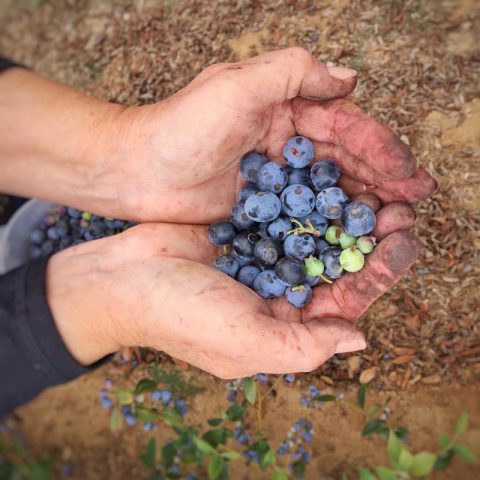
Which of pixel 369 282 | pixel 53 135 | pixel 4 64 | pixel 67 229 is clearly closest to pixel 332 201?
pixel 369 282

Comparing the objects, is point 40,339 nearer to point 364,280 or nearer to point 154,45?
point 364,280

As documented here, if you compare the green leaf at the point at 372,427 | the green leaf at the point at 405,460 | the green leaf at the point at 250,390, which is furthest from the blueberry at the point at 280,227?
the green leaf at the point at 372,427

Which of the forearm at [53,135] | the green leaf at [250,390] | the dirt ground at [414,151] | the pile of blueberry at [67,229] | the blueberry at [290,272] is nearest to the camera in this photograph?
the blueberry at [290,272]

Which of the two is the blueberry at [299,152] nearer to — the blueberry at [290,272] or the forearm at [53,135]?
the blueberry at [290,272]

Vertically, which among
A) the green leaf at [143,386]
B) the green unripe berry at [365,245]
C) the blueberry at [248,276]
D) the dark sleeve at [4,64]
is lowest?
the green leaf at [143,386]

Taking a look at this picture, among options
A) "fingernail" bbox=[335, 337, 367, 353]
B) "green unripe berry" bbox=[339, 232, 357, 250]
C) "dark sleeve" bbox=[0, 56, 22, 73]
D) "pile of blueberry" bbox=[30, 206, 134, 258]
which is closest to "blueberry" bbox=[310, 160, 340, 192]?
"green unripe berry" bbox=[339, 232, 357, 250]

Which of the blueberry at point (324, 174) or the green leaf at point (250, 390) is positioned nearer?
the blueberry at point (324, 174)

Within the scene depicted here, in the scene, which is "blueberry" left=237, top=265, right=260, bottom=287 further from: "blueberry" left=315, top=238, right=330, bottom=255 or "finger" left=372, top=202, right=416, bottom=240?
"finger" left=372, top=202, right=416, bottom=240
